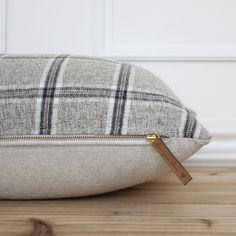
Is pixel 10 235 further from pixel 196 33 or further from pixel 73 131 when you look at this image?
pixel 196 33

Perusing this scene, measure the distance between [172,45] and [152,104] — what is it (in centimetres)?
37

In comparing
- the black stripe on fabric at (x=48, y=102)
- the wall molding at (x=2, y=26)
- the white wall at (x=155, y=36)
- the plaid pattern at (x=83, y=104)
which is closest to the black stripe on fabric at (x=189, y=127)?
the plaid pattern at (x=83, y=104)

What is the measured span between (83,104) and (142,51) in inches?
14.7

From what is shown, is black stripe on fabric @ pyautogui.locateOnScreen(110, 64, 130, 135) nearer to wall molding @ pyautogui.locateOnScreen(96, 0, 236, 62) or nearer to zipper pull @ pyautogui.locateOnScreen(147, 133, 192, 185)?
zipper pull @ pyautogui.locateOnScreen(147, 133, 192, 185)

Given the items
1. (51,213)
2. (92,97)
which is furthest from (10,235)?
(92,97)

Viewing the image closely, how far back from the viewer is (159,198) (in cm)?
53

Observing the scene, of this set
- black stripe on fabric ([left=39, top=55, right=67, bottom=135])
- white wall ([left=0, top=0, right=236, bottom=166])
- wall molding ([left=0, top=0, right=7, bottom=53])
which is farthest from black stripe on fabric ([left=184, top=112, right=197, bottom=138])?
wall molding ([left=0, top=0, right=7, bottom=53])

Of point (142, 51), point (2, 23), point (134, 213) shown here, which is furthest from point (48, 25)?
point (134, 213)

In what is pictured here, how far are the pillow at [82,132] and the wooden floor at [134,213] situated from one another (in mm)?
30

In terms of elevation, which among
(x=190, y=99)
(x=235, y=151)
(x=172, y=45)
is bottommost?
(x=235, y=151)

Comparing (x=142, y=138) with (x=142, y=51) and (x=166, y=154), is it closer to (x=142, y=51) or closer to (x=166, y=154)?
(x=166, y=154)

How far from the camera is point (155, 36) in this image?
0.82 metres

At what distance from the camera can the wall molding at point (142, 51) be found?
0.81 metres

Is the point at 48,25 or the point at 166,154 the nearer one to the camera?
the point at 166,154
